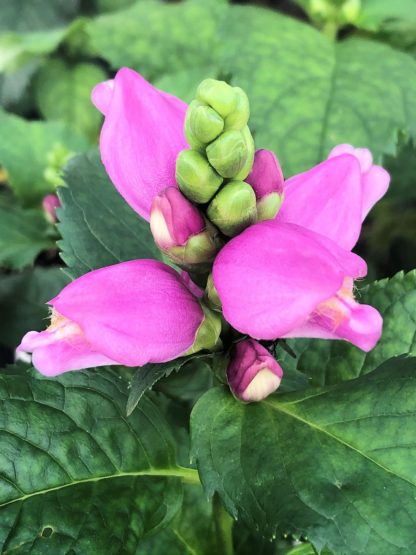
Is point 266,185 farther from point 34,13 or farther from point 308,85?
point 34,13

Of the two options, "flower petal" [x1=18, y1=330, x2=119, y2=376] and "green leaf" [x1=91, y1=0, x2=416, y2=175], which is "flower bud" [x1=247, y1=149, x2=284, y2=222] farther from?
"green leaf" [x1=91, y1=0, x2=416, y2=175]

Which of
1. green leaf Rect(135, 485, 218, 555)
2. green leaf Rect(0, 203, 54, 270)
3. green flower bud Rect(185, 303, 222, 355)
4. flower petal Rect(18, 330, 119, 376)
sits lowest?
green leaf Rect(135, 485, 218, 555)

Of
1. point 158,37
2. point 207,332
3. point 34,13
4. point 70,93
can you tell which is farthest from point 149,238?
point 34,13

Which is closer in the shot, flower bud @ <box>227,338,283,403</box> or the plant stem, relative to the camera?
flower bud @ <box>227,338,283,403</box>

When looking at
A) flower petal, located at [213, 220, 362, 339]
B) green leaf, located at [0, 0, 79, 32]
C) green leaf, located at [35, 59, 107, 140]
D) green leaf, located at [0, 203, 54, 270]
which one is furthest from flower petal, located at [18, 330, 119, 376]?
green leaf, located at [0, 0, 79, 32]

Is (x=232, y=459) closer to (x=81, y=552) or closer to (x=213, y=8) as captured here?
(x=81, y=552)

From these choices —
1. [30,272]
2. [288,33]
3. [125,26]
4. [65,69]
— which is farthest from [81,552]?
[65,69]

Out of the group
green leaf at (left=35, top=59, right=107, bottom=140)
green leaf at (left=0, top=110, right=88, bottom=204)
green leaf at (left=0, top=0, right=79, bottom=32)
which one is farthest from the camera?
green leaf at (left=0, top=0, right=79, bottom=32)

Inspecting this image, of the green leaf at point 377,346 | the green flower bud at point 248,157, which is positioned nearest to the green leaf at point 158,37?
the green leaf at point 377,346
